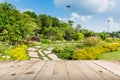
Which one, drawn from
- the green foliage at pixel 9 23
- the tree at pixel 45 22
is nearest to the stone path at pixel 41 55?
the green foliage at pixel 9 23

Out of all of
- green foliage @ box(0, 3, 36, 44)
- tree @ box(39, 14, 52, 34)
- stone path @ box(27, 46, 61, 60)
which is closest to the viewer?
stone path @ box(27, 46, 61, 60)

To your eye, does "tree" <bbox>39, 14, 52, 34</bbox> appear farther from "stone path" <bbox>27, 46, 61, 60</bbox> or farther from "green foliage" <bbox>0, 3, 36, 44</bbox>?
"stone path" <bbox>27, 46, 61, 60</bbox>

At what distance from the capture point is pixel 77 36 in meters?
33.7

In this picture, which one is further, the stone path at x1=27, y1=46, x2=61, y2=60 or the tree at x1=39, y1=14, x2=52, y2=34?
the tree at x1=39, y1=14, x2=52, y2=34

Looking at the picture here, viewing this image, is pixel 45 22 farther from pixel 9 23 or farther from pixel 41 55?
pixel 41 55

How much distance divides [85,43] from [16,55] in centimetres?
1131

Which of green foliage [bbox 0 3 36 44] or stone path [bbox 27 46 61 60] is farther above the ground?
green foliage [bbox 0 3 36 44]

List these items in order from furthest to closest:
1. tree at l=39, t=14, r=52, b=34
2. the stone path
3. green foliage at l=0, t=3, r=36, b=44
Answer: tree at l=39, t=14, r=52, b=34, green foliage at l=0, t=3, r=36, b=44, the stone path

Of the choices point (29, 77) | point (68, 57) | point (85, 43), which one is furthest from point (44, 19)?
point (29, 77)

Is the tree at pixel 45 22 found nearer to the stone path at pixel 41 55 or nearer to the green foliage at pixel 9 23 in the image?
the green foliage at pixel 9 23

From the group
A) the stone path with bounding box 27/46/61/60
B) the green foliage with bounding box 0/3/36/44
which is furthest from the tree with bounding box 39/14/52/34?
the stone path with bounding box 27/46/61/60

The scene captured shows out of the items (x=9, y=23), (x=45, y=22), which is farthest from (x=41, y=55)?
(x=45, y=22)

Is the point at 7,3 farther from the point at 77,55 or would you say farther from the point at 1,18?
the point at 77,55

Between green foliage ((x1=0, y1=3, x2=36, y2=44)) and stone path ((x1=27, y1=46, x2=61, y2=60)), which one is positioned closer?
stone path ((x1=27, y1=46, x2=61, y2=60))
